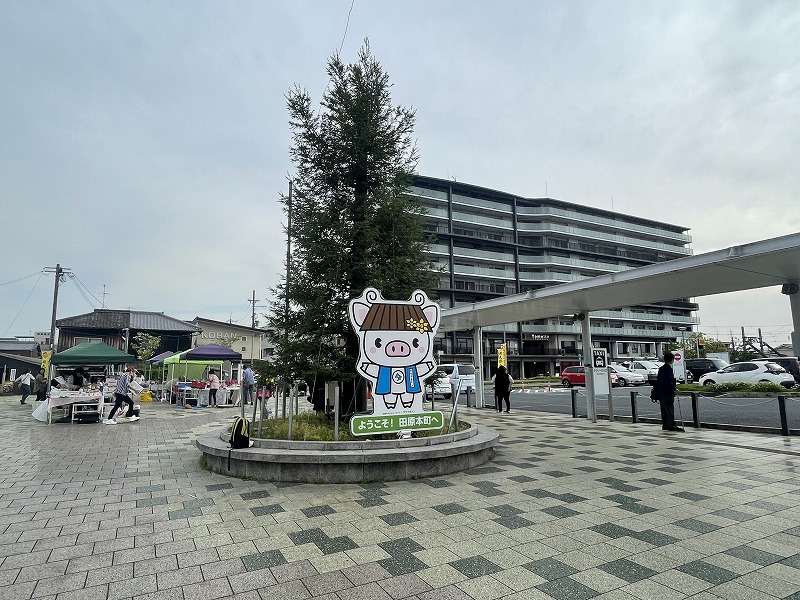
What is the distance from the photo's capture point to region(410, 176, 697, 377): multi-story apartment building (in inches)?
2184

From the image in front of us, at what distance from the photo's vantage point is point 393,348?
720cm

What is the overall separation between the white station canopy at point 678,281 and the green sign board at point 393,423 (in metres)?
5.86

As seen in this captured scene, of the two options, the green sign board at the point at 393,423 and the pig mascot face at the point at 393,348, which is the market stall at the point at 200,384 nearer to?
the pig mascot face at the point at 393,348

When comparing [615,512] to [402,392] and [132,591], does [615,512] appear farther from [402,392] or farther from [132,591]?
[132,591]

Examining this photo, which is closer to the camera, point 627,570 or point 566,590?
point 566,590

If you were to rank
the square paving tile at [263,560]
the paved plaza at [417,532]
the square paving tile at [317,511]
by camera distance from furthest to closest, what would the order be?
the square paving tile at [317,511] → the square paving tile at [263,560] → the paved plaza at [417,532]

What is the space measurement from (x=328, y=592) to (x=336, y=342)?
557 cm

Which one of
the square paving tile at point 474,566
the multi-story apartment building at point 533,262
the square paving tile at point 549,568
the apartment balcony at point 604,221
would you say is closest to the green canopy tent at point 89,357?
the square paving tile at point 474,566

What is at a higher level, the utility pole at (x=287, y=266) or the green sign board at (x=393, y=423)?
the utility pole at (x=287, y=266)

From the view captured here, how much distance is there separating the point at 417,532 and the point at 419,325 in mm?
3621

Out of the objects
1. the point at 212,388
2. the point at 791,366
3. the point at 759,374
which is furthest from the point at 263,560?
the point at 791,366

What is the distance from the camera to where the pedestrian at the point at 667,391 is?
1066 cm

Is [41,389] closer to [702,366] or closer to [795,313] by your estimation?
[795,313]

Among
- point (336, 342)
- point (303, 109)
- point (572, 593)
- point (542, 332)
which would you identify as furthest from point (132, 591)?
point (542, 332)
